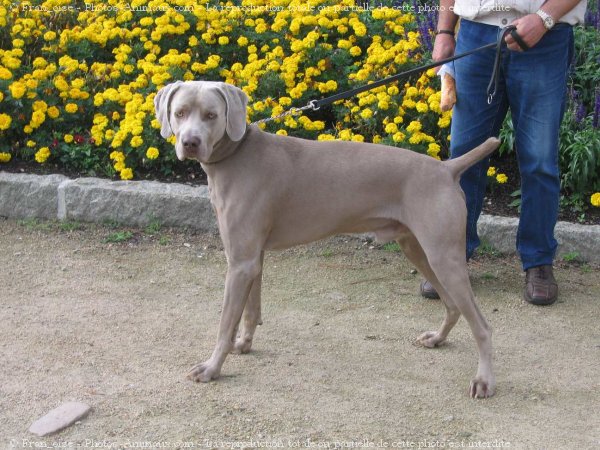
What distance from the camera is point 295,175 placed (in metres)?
4.18

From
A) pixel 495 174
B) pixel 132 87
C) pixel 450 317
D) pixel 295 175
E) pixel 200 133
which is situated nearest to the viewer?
pixel 200 133

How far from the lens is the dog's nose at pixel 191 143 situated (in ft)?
12.6

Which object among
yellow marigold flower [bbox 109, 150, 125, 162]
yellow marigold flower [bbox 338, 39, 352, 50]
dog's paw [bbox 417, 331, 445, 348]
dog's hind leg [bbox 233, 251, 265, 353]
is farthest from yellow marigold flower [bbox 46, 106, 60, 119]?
dog's paw [bbox 417, 331, 445, 348]

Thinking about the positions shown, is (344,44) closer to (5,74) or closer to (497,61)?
Answer: (497,61)

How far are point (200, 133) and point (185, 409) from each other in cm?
122

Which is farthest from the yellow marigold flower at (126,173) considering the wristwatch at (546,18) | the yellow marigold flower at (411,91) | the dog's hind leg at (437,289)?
the wristwatch at (546,18)

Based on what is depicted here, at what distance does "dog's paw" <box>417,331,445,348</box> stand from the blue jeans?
3.22 feet

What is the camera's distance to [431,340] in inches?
180

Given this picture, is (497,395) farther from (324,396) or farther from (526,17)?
(526,17)

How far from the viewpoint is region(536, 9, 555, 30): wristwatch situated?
449 cm

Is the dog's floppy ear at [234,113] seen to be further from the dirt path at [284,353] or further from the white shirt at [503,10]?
the white shirt at [503,10]

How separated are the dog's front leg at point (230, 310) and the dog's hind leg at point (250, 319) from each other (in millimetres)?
264

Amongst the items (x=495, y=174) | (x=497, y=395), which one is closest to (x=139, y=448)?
(x=497, y=395)

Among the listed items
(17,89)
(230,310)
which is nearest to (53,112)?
(17,89)
